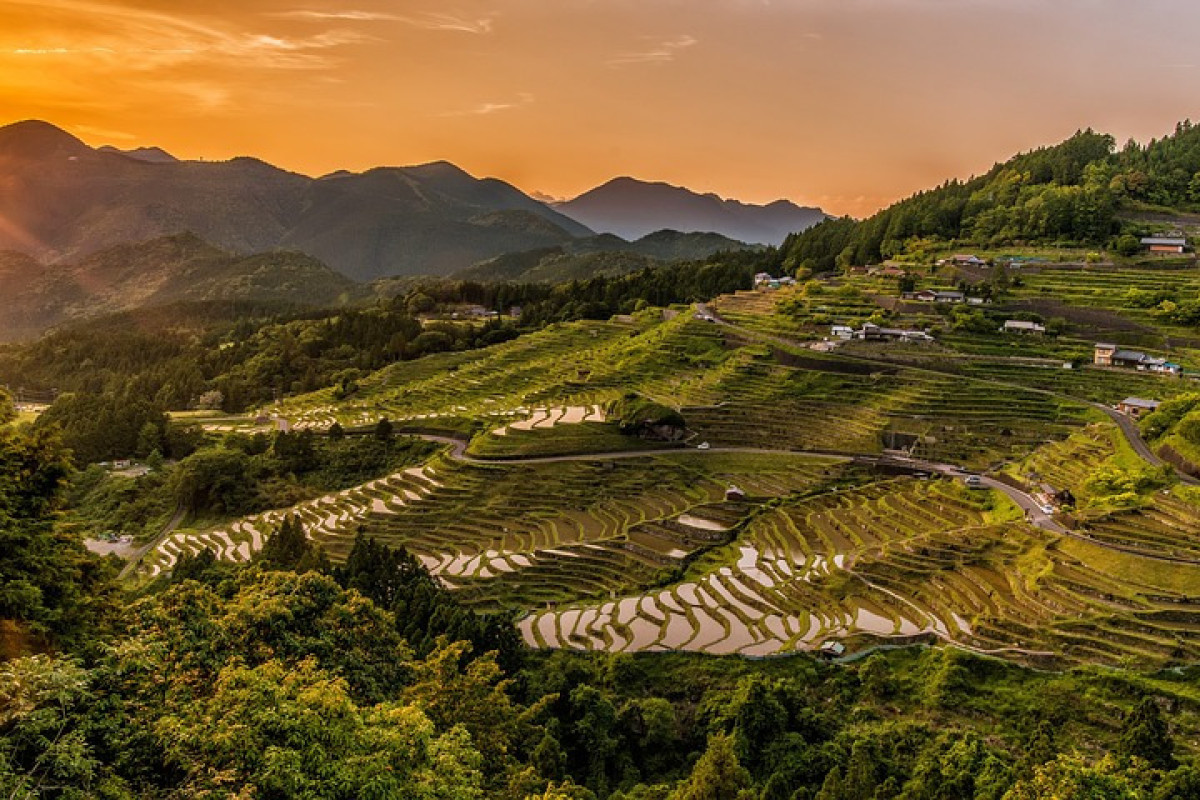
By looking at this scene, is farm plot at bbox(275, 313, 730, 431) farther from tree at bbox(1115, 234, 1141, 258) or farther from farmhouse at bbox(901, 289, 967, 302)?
tree at bbox(1115, 234, 1141, 258)

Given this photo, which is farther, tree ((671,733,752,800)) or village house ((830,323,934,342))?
village house ((830,323,934,342))

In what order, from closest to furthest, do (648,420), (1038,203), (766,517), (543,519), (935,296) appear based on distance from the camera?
(766,517) → (543,519) → (648,420) → (935,296) → (1038,203)

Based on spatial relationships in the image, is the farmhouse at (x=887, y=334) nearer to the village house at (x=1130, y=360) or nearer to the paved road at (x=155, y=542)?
the village house at (x=1130, y=360)

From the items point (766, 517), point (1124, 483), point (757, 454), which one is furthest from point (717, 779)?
point (757, 454)

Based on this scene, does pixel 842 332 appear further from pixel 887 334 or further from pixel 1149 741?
pixel 1149 741

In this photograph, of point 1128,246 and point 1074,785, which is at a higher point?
point 1128,246

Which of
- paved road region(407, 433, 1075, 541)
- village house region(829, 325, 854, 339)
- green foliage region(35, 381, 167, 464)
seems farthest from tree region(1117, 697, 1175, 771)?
green foliage region(35, 381, 167, 464)

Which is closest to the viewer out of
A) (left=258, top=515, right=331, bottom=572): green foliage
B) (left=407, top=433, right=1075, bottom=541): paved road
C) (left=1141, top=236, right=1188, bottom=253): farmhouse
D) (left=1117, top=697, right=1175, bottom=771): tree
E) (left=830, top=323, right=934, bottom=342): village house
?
(left=1117, top=697, right=1175, bottom=771): tree
